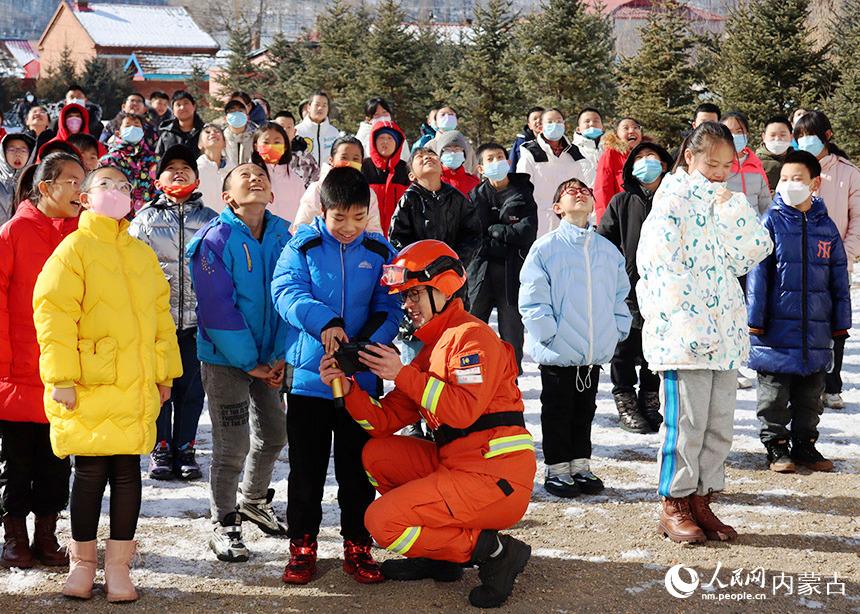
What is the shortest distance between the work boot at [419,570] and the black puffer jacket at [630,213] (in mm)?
3483

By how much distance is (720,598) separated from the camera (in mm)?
4562

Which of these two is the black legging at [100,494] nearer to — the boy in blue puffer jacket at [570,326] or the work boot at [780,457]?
the boy in blue puffer jacket at [570,326]

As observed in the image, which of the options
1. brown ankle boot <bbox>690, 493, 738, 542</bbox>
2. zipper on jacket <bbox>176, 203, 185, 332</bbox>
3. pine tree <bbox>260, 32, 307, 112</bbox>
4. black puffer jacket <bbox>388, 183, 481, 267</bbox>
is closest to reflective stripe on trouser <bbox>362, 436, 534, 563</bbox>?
brown ankle boot <bbox>690, 493, 738, 542</bbox>

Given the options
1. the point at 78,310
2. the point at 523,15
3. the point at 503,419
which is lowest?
the point at 503,419

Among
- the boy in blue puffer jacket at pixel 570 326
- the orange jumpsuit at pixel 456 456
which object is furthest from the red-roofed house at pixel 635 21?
the orange jumpsuit at pixel 456 456

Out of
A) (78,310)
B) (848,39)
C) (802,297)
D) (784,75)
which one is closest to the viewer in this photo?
(78,310)

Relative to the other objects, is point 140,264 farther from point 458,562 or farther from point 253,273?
point 458,562

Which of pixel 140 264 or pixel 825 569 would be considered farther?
pixel 825 569

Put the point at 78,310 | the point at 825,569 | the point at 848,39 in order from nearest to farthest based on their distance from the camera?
the point at 78,310 → the point at 825,569 → the point at 848,39

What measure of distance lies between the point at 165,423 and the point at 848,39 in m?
22.7

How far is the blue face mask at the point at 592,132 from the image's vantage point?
10805 mm

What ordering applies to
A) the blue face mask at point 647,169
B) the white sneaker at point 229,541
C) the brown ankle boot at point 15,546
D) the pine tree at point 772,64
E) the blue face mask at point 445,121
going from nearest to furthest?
1. the brown ankle boot at point 15,546
2. the white sneaker at point 229,541
3. the blue face mask at point 647,169
4. the blue face mask at point 445,121
5. the pine tree at point 772,64

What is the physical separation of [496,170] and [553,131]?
8.17ft

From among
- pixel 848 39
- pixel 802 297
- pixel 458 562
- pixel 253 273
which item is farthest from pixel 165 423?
pixel 848 39
